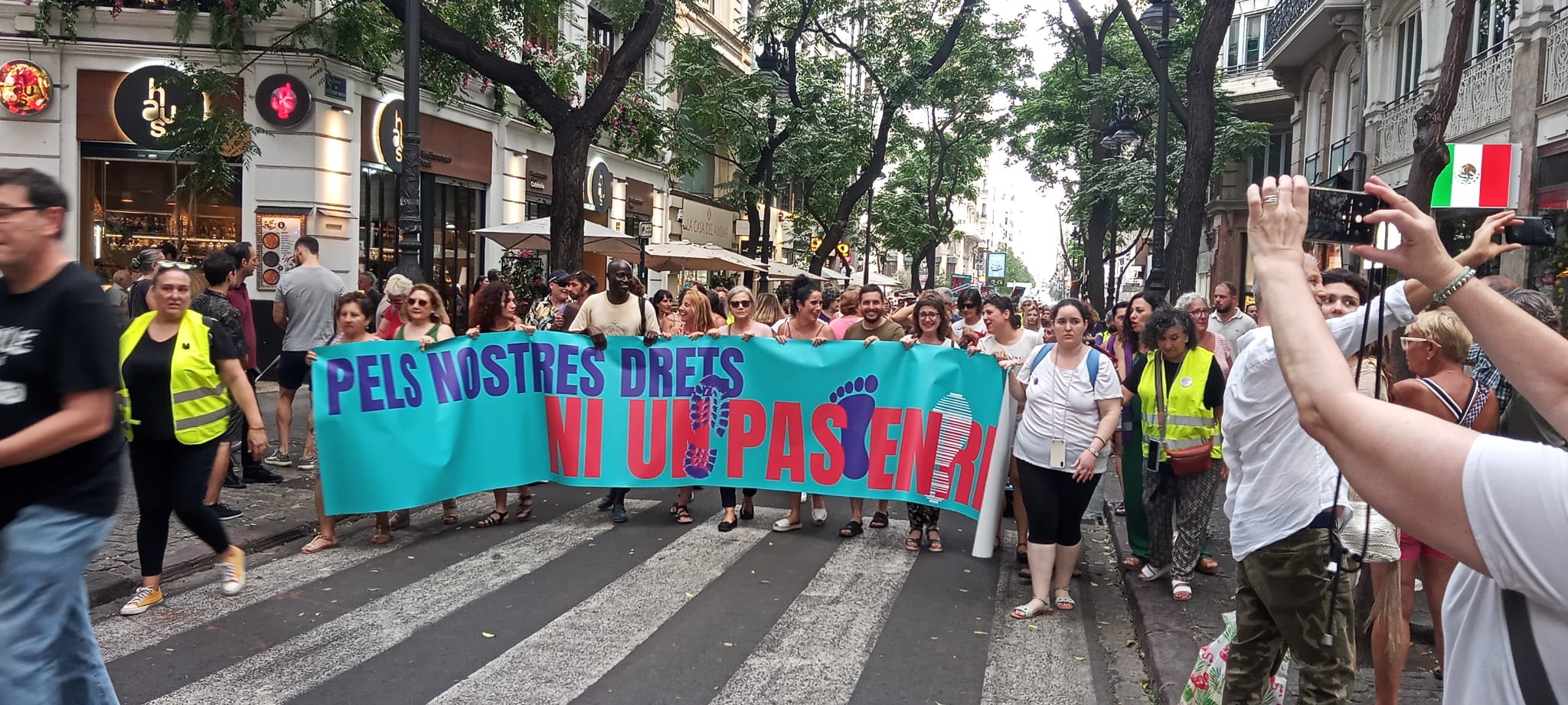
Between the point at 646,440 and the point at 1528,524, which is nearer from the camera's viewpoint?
the point at 1528,524

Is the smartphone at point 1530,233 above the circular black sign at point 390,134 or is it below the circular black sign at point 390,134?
below

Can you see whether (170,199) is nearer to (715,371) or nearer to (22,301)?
(715,371)

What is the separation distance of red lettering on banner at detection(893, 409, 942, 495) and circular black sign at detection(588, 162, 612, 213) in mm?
20055

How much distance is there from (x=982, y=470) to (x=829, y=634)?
2493 mm

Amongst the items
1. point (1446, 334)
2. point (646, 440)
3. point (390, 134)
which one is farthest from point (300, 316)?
point (390, 134)

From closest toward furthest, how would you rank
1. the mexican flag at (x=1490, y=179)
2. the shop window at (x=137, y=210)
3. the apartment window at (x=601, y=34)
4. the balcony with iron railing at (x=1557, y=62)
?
the balcony with iron railing at (x=1557, y=62) < the mexican flag at (x=1490, y=179) < the shop window at (x=137, y=210) < the apartment window at (x=601, y=34)

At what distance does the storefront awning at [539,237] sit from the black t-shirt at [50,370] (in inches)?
527

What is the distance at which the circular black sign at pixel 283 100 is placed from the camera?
17.3 meters

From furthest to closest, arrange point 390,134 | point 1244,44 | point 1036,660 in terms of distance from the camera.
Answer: point 1244,44 → point 390,134 → point 1036,660

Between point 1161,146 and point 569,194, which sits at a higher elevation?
point 1161,146

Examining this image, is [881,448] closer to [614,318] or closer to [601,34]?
[614,318]

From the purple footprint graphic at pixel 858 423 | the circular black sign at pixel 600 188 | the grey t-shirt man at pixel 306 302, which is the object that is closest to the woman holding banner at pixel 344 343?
the grey t-shirt man at pixel 306 302

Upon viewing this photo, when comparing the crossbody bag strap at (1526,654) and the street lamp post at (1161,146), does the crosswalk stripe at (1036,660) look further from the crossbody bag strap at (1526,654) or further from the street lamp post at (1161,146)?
the street lamp post at (1161,146)

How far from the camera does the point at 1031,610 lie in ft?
21.9
